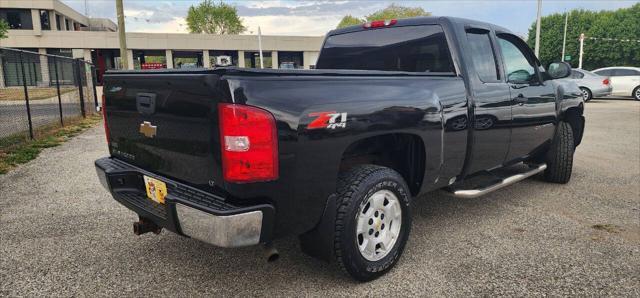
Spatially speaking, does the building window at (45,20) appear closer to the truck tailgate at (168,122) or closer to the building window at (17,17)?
the building window at (17,17)

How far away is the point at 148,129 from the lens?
9.53 ft

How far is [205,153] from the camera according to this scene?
2.48 metres

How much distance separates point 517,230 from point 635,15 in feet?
200

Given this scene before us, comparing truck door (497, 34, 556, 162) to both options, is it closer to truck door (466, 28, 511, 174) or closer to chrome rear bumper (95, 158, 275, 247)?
truck door (466, 28, 511, 174)

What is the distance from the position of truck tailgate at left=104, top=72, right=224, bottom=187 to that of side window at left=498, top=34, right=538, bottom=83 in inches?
122

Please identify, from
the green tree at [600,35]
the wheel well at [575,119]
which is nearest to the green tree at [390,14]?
the green tree at [600,35]

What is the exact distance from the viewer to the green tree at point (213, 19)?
246ft

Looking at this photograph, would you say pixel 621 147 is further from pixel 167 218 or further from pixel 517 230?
pixel 167 218

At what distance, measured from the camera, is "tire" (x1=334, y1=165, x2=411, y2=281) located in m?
2.78

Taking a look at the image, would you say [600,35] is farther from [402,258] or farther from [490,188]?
[402,258]

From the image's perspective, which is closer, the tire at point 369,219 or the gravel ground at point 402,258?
the tire at point 369,219

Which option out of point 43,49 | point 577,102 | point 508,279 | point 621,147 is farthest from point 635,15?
point 43,49

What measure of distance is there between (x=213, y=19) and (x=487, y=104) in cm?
7774

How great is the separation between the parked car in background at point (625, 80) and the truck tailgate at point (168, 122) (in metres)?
21.3
